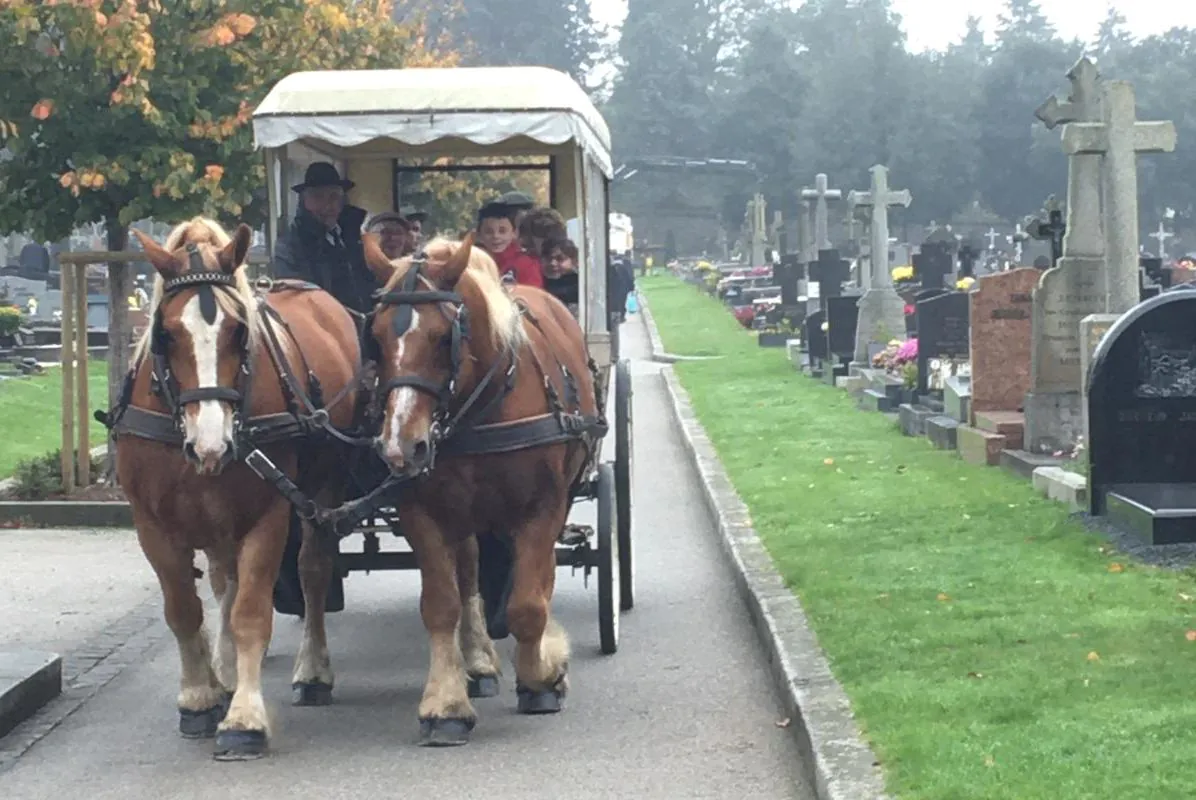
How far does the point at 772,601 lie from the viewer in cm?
1000

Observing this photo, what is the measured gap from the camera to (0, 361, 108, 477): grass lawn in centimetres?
1953

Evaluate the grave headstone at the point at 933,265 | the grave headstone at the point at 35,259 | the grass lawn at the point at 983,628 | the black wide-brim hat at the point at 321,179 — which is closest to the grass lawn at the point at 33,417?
the grass lawn at the point at 983,628

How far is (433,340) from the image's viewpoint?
7.23 meters

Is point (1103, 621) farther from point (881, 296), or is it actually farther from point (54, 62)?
point (881, 296)

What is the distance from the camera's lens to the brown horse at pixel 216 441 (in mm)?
7047

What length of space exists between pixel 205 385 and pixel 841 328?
2194 centimetres

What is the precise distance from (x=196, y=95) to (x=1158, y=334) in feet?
23.6

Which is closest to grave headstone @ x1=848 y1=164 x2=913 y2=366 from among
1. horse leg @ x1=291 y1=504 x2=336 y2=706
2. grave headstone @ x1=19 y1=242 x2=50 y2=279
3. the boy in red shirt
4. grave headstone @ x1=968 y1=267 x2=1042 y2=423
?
grave headstone @ x1=968 y1=267 x2=1042 y2=423

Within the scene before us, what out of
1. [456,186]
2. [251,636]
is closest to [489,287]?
[251,636]

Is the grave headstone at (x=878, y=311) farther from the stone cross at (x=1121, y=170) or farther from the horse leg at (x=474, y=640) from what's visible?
the horse leg at (x=474, y=640)

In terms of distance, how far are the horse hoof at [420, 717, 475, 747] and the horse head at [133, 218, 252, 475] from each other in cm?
133

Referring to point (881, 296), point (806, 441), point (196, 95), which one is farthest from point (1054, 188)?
point (196, 95)

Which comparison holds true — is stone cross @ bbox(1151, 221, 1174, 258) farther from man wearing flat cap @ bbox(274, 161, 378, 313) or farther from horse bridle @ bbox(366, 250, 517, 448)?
horse bridle @ bbox(366, 250, 517, 448)

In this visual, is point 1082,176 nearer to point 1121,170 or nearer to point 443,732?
point 1121,170
